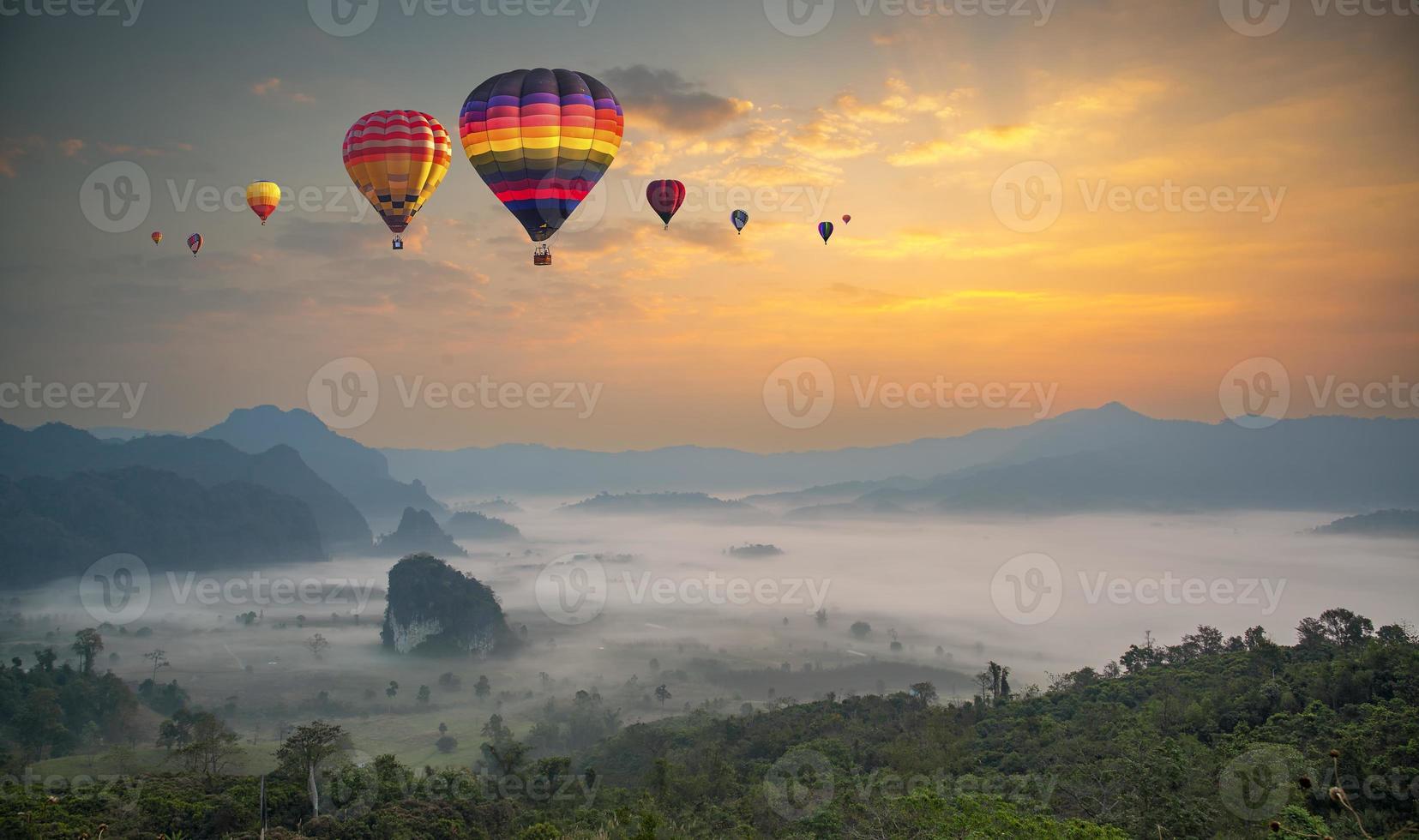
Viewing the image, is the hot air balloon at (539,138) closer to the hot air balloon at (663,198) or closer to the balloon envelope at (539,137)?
the balloon envelope at (539,137)

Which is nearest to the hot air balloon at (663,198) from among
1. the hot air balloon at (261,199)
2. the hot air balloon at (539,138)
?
the hot air balloon at (539,138)

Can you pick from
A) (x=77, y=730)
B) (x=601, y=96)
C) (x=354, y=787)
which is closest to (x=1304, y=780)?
(x=601, y=96)

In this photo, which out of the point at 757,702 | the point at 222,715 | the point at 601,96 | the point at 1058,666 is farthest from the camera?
the point at 1058,666

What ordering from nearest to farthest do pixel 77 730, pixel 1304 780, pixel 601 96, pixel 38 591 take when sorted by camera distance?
pixel 1304 780 → pixel 601 96 → pixel 77 730 → pixel 38 591

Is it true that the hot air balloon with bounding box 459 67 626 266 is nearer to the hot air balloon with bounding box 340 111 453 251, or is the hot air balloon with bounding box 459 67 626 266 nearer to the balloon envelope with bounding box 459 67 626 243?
the balloon envelope with bounding box 459 67 626 243

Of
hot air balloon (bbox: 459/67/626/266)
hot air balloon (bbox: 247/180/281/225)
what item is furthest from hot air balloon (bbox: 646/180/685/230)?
hot air balloon (bbox: 247/180/281/225)

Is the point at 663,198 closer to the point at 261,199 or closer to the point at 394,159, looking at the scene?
the point at 394,159

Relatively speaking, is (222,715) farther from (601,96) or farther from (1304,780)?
(1304,780)
